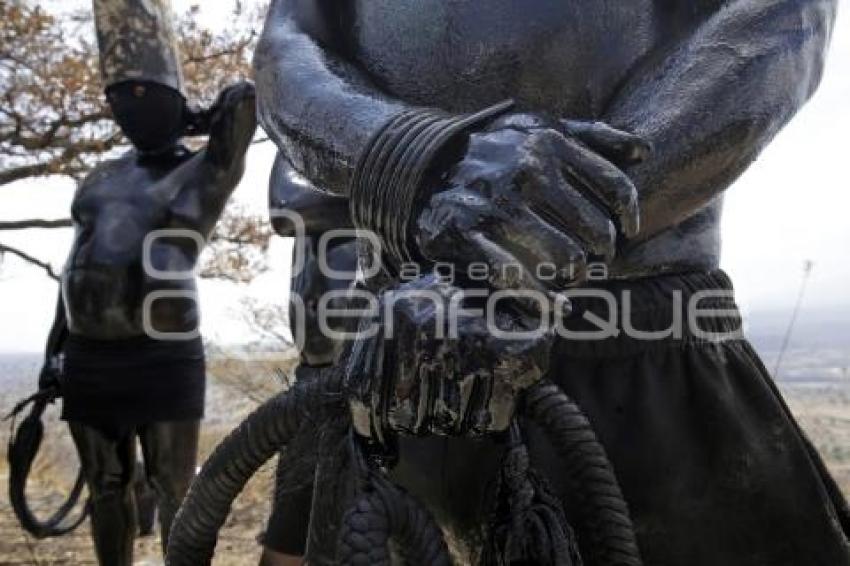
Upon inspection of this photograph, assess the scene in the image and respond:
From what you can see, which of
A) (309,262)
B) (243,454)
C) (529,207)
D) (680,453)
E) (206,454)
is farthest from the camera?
(206,454)

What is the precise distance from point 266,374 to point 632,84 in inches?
242

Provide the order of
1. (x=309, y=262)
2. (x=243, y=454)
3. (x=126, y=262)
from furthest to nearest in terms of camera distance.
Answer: (x=126, y=262) < (x=309, y=262) < (x=243, y=454)

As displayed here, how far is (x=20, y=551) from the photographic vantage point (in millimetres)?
5777

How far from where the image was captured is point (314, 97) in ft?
3.10

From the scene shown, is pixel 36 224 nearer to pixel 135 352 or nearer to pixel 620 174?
pixel 135 352

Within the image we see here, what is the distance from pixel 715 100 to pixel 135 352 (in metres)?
3.11

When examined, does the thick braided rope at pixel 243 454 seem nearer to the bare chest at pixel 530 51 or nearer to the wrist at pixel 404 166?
the wrist at pixel 404 166

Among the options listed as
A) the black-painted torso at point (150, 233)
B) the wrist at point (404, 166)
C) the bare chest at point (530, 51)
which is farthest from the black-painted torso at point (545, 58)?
the black-painted torso at point (150, 233)

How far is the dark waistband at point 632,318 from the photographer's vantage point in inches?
37.7

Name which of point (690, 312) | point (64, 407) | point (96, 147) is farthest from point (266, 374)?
point (690, 312)

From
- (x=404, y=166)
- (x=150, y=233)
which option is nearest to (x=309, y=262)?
(x=150, y=233)

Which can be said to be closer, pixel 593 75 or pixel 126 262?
pixel 593 75

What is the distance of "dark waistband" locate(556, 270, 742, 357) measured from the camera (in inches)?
37.7

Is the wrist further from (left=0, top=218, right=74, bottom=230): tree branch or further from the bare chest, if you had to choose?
(left=0, top=218, right=74, bottom=230): tree branch
